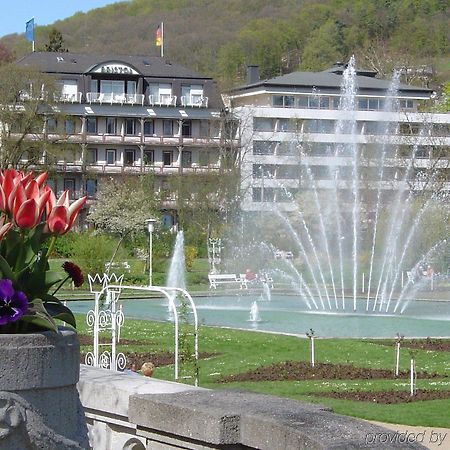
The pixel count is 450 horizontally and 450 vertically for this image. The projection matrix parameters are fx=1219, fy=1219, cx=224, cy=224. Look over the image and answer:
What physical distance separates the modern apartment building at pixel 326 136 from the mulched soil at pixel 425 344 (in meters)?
22.2

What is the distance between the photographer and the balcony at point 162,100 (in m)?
88.4

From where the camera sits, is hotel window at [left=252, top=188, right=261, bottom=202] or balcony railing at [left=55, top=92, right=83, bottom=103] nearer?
hotel window at [left=252, top=188, right=261, bottom=202]

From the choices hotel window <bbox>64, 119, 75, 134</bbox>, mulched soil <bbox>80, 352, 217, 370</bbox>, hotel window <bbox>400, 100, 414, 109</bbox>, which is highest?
hotel window <bbox>400, 100, 414, 109</bbox>

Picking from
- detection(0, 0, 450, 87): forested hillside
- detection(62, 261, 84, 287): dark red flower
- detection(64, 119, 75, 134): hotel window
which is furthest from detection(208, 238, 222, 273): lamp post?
detection(0, 0, 450, 87): forested hillside

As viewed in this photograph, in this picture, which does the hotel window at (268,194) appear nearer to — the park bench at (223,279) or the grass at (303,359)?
the park bench at (223,279)

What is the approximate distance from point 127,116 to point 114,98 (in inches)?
62.5

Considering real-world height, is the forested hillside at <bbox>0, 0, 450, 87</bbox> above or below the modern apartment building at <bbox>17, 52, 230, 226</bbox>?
above

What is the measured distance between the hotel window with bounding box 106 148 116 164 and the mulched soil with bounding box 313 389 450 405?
2846 inches

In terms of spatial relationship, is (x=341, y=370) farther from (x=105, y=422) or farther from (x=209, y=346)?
(x=105, y=422)

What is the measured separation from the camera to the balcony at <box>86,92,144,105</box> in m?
86.4

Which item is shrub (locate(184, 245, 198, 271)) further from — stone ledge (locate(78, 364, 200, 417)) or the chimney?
stone ledge (locate(78, 364, 200, 417))

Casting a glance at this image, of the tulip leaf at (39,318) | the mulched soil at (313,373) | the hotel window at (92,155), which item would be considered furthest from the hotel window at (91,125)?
the tulip leaf at (39,318)

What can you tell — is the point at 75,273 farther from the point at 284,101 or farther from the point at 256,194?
the point at 284,101

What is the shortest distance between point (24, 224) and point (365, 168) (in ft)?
180
